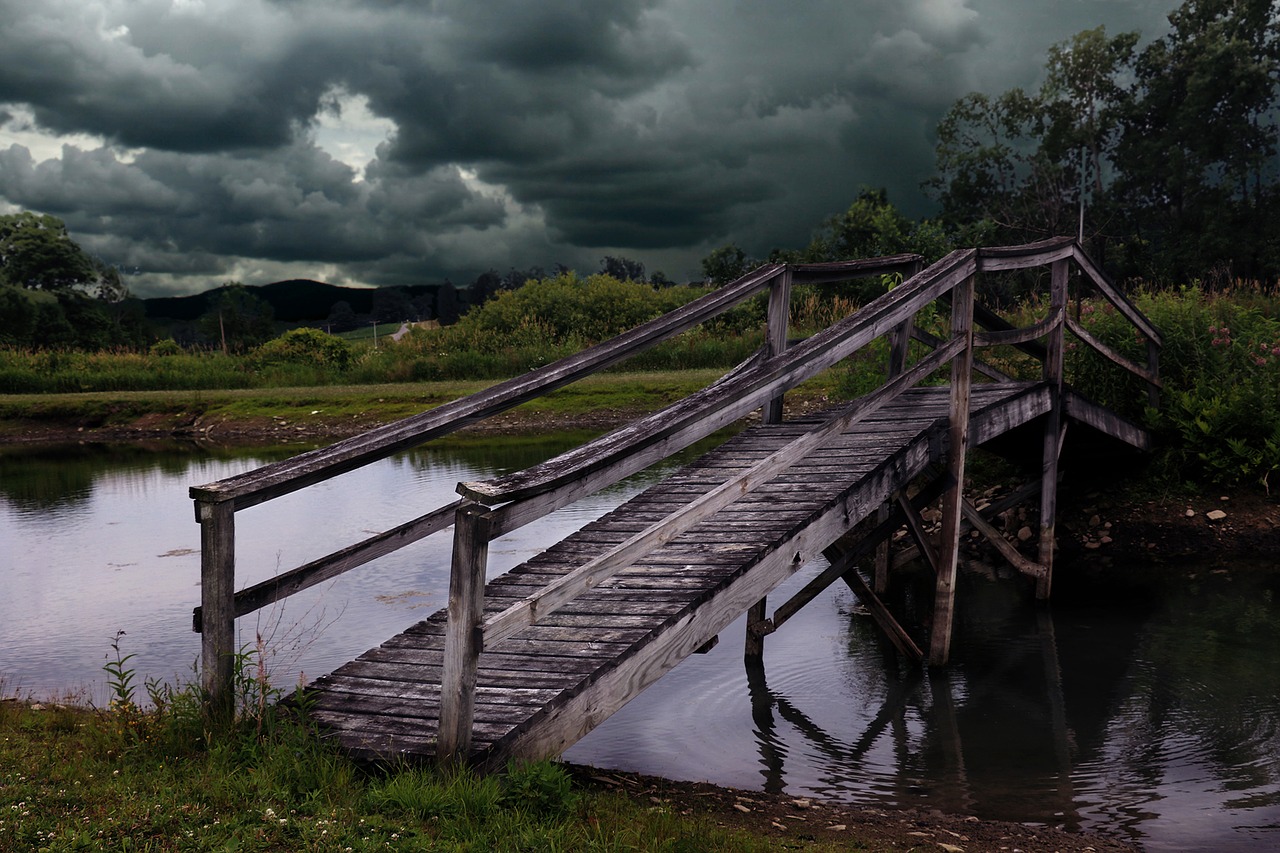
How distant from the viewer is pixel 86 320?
68.3 metres

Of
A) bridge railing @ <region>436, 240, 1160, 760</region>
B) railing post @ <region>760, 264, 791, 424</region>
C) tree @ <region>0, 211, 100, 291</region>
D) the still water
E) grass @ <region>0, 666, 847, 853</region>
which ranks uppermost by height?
tree @ <region>0, 211, 100, 291</region>

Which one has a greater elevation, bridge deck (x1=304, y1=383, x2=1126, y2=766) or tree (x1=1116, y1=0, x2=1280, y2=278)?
tree (x1=1116, y1=0, x2=1280, y2=278)

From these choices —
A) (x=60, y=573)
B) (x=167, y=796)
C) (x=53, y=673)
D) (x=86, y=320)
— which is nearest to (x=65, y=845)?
(x=167, y=796)

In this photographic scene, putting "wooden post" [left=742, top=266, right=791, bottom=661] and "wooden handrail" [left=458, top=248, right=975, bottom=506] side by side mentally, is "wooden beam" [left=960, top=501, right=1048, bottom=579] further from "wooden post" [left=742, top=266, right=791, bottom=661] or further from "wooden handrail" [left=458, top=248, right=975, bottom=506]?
"wooden handrail" [left=458, top=248, right=975, bottom=506]

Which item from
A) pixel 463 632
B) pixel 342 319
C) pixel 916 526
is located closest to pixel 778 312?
pixel 916 526

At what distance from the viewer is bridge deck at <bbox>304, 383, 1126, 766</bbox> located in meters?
4.51

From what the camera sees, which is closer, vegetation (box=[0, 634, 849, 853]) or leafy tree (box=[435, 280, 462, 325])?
vegetation (box=[0, 634, 849, 853])

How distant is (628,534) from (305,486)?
212 centimetres

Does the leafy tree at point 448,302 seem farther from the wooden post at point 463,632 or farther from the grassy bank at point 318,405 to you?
Answer: the wooden post at point 463,632

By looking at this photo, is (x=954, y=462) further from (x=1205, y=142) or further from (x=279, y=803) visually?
(x=1205, y=142)

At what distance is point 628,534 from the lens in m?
6.55

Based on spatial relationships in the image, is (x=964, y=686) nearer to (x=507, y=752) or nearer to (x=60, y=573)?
(x=507, y=752)

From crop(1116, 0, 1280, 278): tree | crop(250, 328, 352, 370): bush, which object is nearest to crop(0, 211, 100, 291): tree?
crop(250, 328, 352, 370): bush

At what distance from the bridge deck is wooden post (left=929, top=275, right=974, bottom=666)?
14 centimetres
